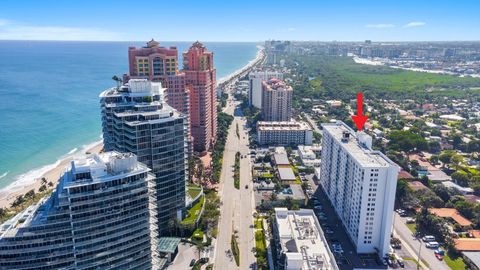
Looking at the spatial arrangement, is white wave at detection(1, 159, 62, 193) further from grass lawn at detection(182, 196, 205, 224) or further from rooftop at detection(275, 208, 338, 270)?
rooftop at detection(275, 208, 338, 270)

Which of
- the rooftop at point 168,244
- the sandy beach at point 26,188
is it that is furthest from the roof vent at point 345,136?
the sandy beach at point 26,188

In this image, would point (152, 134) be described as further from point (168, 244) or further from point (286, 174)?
point (286, 174)

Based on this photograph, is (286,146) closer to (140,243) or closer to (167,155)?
(167,155)

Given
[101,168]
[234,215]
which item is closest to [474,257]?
[234,215]

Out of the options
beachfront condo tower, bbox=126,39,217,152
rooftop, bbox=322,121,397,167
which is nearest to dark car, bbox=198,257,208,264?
rooftop, bbox=322,121,397,167

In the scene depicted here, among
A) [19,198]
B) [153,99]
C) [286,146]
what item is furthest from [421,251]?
[19,198]
